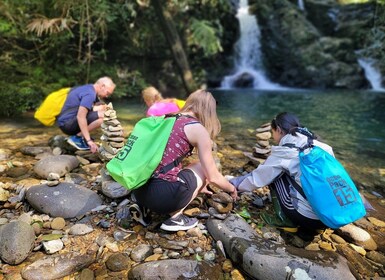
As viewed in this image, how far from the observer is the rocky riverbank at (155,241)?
2.62 metres

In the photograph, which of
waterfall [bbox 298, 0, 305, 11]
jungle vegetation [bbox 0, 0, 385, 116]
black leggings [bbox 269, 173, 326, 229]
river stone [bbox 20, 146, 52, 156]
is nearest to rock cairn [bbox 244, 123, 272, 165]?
black leggings [bbox 269, 173, 326, 229]

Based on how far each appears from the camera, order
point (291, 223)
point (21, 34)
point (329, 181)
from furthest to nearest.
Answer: point (21, 34), point (291, 223), point (329, 181)

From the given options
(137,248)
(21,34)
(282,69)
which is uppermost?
(21,34)

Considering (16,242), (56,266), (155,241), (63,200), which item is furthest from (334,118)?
(16,242)

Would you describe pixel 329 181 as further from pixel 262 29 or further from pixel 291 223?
pixel 262 29

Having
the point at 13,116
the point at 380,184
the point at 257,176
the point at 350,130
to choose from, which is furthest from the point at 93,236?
the point at 350,130

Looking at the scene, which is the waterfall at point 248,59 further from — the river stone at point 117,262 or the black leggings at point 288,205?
the river stone at point 117,262

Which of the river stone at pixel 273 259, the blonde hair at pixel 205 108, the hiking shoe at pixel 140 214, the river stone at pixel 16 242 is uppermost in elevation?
the blonde hair at pixel 205 108

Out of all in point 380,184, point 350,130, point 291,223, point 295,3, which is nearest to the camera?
point 291,223

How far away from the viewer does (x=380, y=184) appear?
17.2ft

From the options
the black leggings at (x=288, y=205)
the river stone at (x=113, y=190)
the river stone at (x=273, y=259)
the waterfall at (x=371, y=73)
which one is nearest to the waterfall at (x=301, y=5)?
the waterfall at (x=371, y=73)

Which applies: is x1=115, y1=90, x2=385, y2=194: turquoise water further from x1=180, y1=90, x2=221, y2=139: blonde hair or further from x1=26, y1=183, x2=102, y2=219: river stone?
x1=26, y1=183, x2=102, y2=219: river stone

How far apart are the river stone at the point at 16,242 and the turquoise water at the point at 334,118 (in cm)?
262

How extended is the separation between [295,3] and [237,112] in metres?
15.5
